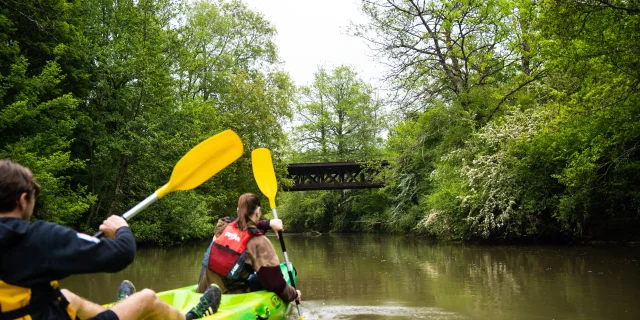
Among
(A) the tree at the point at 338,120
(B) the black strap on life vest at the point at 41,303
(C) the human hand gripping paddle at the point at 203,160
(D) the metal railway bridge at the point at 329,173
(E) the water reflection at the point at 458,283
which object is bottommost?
(E) the water reflection at the point at 458,283

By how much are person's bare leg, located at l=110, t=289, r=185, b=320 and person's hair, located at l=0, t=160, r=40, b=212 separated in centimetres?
82

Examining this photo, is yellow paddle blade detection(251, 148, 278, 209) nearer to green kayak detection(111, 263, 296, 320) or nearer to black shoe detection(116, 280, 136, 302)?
green kayak detection(111, 263, 296, 320)

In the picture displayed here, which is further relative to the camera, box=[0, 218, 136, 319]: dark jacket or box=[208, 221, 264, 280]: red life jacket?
box=[208, 221, 264, 280]: red life jacket

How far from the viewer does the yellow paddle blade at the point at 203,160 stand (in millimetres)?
3918

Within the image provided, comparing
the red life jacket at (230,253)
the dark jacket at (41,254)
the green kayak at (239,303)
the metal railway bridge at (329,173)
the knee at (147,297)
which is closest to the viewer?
the dark jacket at (41,254)

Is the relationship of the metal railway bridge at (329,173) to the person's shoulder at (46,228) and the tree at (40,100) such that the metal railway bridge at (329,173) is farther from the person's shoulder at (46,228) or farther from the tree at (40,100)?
the person's shoulder at (46,228)

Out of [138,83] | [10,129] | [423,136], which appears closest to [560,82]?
[423,136]

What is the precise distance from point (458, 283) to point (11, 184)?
6.67m

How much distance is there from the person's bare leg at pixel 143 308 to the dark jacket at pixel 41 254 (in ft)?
1.73

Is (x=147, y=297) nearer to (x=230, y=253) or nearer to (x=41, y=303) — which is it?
(x=41, y=303)

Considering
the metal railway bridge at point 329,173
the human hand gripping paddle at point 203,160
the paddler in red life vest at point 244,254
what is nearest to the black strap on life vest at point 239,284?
the paddler in red life vest at point 244,254

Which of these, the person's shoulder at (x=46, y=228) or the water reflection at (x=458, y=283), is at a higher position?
the person's shoulder at (x=46, y=228)

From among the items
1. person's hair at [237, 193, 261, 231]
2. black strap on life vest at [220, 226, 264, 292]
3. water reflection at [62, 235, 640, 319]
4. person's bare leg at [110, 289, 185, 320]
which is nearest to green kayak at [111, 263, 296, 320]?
black strap on life vest at [220, 226, 264, 292]

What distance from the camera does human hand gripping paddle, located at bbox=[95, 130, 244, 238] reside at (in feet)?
12.9
